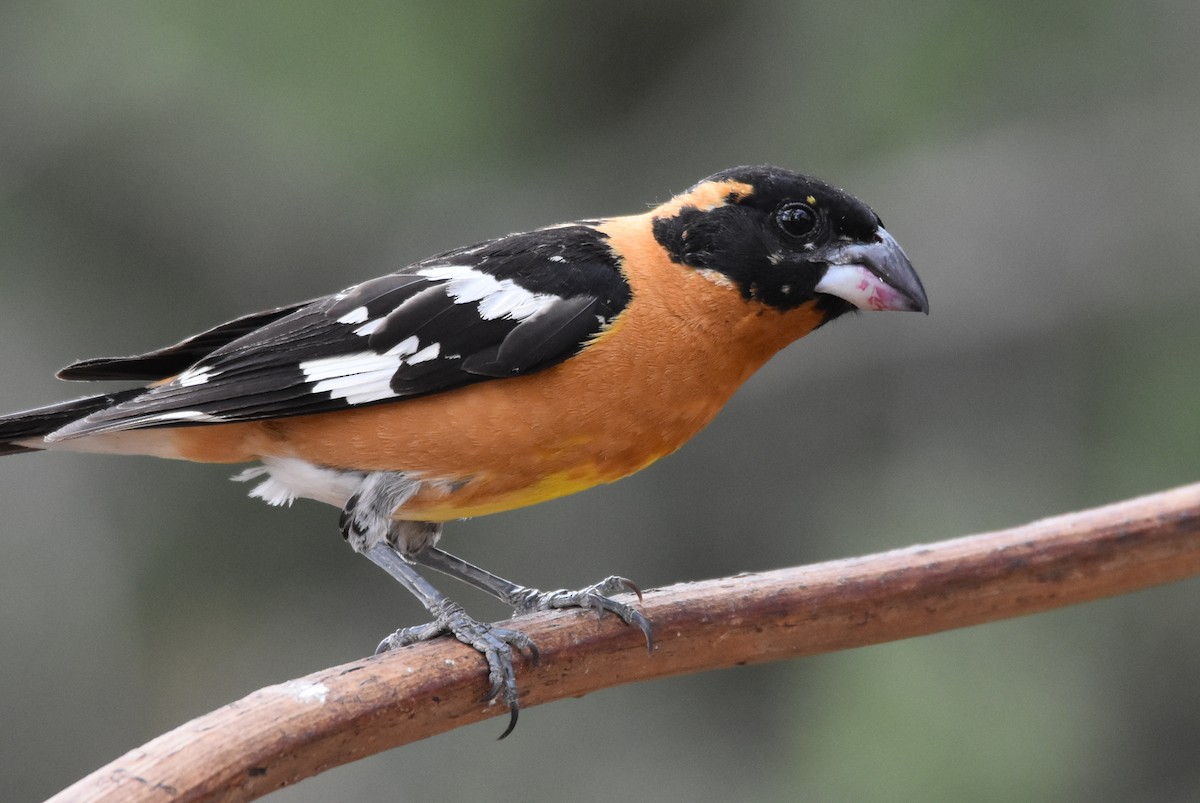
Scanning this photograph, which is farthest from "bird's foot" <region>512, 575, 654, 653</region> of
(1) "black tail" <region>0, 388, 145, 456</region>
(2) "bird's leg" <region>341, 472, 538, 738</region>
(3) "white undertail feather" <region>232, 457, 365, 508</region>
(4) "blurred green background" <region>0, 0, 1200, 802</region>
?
(4) "blurred green background" <region>0, 0, 1200, 802</region>

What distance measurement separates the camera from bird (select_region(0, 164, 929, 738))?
3.29m

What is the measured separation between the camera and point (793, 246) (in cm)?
346

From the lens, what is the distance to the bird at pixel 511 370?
10.8 ft

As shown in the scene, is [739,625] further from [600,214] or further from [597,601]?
[600,214]

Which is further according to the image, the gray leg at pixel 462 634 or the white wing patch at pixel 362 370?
the white wing patch at pixel 362 370

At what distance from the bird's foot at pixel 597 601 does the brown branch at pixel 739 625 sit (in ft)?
0.11

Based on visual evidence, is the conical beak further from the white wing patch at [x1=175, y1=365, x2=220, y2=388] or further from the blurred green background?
the blurred green background

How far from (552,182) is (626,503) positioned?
6.03 feet

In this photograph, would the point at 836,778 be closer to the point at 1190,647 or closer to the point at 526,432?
the point at 1190,647

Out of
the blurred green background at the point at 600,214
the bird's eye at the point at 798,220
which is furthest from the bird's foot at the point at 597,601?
the blurred green background at the point at 600,214

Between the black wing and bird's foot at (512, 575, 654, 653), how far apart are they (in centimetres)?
62

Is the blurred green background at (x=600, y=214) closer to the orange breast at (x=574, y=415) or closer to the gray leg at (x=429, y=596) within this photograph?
the gray leg at (x=429, y=596)

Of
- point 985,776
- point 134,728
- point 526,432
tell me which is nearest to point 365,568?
point 134,728

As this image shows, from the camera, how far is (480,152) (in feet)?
24.0
